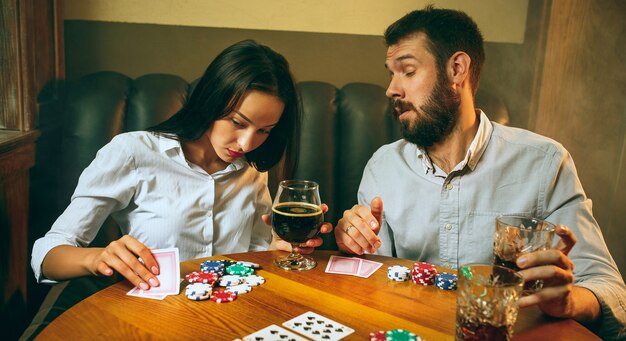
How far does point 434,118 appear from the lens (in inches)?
75.1

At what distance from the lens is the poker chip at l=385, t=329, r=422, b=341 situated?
3.17ft

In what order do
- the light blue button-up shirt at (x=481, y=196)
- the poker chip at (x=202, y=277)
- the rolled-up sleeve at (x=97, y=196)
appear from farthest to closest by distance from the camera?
the light blue button-up shirt at (x=481, y=196) → the rolled-up sleeve at (x=97, y=196) → the poker chip at (x=202, y=277)

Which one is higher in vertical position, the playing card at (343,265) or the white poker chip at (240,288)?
the white poker chip at (240,288)

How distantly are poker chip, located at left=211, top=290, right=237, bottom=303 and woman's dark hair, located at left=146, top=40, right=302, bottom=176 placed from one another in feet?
2.39

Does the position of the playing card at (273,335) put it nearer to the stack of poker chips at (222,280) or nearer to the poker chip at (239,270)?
the stack of poker chips at (222,280)

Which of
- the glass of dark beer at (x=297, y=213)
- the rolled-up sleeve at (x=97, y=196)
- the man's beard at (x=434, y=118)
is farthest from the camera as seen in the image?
the man's beard at (x=434, y=118)

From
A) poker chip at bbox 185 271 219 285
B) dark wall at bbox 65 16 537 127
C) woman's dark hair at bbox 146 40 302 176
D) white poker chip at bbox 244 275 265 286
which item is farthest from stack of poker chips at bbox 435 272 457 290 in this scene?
dark wall at bbox 65 16 537 127

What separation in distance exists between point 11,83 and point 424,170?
1.71 m

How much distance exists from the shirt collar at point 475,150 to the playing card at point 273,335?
40.3 inches

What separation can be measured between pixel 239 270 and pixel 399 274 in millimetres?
409

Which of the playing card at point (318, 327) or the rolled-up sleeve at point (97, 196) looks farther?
the rolled-up sleeve at point (97, 196)

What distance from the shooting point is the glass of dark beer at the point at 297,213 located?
1.33 meters

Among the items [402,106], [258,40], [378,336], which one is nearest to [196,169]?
[402,106]

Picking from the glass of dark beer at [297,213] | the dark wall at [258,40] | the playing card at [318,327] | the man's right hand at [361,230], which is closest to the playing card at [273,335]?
the playing card at [318,327]
